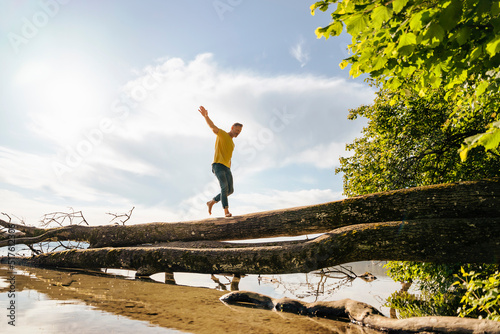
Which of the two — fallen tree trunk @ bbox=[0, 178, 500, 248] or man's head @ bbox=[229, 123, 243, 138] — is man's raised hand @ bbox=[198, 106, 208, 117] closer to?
man's head @ bbox=[229, 123, 243, 138]

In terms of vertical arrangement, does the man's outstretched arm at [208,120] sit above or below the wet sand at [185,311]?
above

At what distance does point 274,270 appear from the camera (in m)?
6.14

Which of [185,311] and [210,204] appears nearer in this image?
[185,311]

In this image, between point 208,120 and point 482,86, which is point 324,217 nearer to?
point 482,86

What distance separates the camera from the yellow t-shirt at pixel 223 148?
818 cm

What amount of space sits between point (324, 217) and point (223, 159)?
3.22m

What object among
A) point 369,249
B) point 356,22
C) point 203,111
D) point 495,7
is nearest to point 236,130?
point 203,111

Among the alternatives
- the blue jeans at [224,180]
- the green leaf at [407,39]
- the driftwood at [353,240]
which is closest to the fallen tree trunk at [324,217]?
the driftwood at [353,240]

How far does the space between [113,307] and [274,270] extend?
3277 mm

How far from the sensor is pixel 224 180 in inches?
320

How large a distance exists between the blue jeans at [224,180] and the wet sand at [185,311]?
304 centimetres

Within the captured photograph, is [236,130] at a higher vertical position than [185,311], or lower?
higher

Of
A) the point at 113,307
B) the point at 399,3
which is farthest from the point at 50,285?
the point at 399,3

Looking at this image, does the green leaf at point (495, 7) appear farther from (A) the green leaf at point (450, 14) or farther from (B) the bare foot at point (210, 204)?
(B) the bare foot at point (210, 204)
